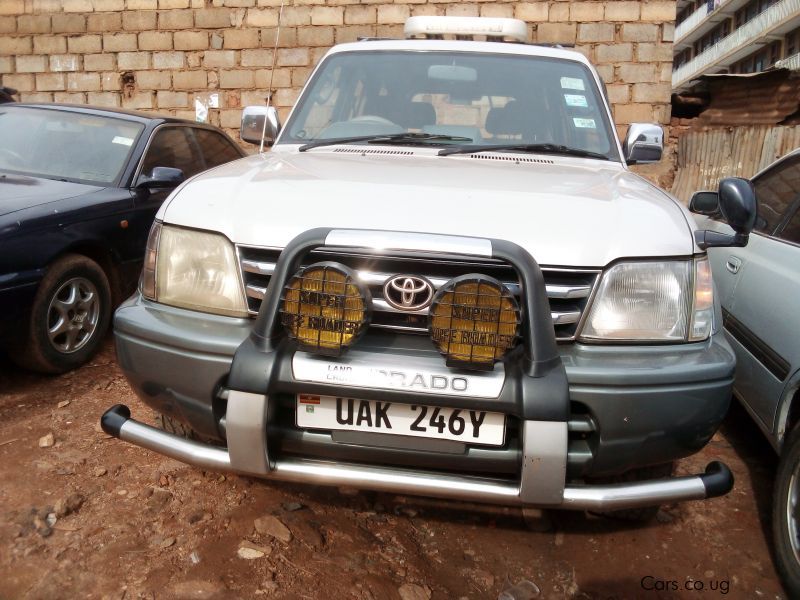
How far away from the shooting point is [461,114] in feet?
10.1

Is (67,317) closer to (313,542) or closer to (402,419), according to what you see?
(313,542)

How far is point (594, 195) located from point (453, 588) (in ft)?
4.59

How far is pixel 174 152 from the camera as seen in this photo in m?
4.91

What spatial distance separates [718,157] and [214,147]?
8175 mm

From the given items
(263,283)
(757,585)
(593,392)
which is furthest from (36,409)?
(757,585)

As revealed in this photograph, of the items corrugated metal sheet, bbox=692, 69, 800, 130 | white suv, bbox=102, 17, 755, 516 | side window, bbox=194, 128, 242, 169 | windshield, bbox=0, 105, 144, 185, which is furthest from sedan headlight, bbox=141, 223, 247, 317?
corrugated metal sheet, bbox=692, 69, 800, 130

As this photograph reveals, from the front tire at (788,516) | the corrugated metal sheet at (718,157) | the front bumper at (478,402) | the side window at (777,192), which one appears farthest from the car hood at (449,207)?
the corrugated metal sheet at (718,157)

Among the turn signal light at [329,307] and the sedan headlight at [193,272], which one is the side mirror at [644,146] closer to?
the turn signal light at [329,307]

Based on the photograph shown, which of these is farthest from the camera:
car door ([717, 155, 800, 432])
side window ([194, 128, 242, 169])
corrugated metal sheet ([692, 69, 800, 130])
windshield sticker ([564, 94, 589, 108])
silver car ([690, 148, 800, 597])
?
corrugated metal sheet ([692, 69, 800, 130])

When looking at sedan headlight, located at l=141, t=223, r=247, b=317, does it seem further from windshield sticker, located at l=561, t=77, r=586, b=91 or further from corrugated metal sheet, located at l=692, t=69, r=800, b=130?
corrugated metal sheet, located at l=692, t=69, r=800, b=130

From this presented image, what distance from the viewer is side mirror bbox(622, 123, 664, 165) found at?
3168 mm

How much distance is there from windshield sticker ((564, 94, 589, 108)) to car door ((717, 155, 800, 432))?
1.11m

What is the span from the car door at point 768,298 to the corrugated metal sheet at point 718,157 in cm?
708

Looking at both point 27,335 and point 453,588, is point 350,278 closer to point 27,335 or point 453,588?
point 453,588
